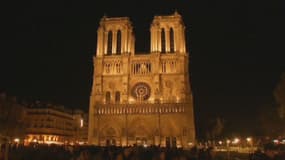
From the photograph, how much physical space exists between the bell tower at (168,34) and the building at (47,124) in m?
28.3

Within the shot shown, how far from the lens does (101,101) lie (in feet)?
194

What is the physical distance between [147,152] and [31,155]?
316 inches

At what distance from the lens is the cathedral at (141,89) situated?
5553 centimetres

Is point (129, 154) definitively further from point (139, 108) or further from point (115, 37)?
point (115, 37)

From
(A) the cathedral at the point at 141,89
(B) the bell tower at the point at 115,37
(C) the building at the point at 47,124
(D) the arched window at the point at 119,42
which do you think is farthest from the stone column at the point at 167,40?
(C) the building at the point at 47,124

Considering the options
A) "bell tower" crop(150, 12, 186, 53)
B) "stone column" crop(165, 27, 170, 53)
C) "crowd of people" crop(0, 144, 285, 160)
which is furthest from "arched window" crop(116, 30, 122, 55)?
"crowd of people" crop(0, 144, 285, 160)

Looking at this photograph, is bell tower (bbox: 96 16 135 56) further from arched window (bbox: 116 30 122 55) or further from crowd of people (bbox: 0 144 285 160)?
crowd of people (bbox: 0 144 285 160)

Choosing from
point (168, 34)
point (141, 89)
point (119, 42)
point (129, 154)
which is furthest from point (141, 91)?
point (129, 154)

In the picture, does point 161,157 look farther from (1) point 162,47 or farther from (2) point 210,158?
(1) point 162,47

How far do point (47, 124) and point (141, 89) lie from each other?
77.9 feet

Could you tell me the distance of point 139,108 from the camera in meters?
57.2

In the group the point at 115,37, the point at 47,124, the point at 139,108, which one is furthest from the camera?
the point at 47,124

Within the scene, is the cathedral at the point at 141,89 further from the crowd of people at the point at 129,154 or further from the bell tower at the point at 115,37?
the crowd of people at the point at 129,154

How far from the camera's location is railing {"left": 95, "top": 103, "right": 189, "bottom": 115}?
55.7 metres
